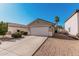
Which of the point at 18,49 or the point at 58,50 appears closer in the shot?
the point at 18,49

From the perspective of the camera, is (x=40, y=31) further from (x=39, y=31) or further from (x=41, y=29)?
(x=41, y=29)

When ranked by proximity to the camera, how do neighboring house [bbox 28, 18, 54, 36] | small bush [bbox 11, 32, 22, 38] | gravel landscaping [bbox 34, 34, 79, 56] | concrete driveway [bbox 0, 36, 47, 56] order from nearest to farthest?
concrete driveway [bbox 0, 36, 47, 56]
gravel landscaping [bbox 34, 34, 79, 56]
small bush [bbox 11, 32, 22, 38]
neighboring house [bbox 28, 18, 54, 36]

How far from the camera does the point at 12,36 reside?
1143cm

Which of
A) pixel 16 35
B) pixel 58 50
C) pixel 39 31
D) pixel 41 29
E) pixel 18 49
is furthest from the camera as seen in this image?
pixel 41 29

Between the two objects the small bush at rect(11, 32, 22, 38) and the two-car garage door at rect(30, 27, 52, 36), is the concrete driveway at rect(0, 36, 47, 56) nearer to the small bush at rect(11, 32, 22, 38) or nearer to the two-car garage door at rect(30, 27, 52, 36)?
the small bush at rect(11, 32, 22, 38)

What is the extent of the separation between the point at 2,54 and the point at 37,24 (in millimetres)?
9146

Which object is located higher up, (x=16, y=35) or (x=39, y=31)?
(x=39, y=31)

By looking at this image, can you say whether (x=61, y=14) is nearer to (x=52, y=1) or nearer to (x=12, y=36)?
(x=52, y=1)

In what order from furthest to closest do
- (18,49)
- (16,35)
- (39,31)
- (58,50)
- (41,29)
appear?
(41,29) < (39,31) < (16,35) < (58,50) < (18,49)

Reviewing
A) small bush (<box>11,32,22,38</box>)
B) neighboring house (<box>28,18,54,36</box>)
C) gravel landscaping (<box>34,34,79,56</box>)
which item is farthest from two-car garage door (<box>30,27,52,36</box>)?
gravel landscaping (<box>34,34,79,56</box>)

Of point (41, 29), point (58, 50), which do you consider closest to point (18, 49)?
point (58, 50)

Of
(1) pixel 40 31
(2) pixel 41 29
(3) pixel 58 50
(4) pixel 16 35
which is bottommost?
(3) pixel 58 50

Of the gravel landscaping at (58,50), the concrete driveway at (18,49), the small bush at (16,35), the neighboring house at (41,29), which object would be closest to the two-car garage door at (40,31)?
the neighboring house at (41,29)

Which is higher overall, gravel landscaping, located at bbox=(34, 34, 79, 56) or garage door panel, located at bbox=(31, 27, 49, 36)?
garage door panel, located at bbox=(31, 27, 49, 36)
